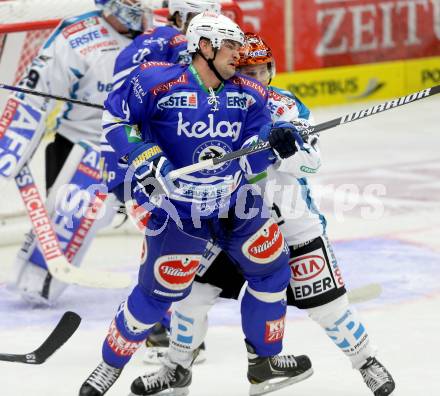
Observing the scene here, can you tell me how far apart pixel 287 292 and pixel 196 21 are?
1.03 metres

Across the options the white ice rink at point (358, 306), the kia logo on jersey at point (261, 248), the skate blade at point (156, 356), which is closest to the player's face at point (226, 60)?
the kia logo on jersey at point (261, 248)

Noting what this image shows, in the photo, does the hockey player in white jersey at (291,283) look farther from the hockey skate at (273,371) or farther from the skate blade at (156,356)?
the skate blade at (156,356)

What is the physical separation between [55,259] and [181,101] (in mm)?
1804

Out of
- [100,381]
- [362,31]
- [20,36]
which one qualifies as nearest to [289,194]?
[100,381]

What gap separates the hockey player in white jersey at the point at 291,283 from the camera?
4441 millimetres

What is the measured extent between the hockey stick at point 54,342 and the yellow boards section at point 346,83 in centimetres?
627

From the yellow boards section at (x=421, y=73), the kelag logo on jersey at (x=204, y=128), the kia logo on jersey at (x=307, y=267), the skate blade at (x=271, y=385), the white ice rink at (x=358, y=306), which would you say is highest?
the kelag logo on jersey at (x=204, y=128)

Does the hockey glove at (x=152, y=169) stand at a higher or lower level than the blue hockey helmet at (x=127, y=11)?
higher

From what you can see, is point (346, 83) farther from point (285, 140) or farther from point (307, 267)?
point (285, 140)

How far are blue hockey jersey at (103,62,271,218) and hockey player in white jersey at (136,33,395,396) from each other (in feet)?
0.60

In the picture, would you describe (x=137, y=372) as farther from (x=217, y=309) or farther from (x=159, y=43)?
(x=159, y=43)

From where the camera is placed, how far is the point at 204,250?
438 centimetres

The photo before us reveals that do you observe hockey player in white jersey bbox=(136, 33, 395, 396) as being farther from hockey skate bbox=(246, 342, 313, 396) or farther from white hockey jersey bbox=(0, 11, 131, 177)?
white hockey jersey bbox=(0, 11, 131, 177)

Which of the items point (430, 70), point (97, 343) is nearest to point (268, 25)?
point (430, 70)
